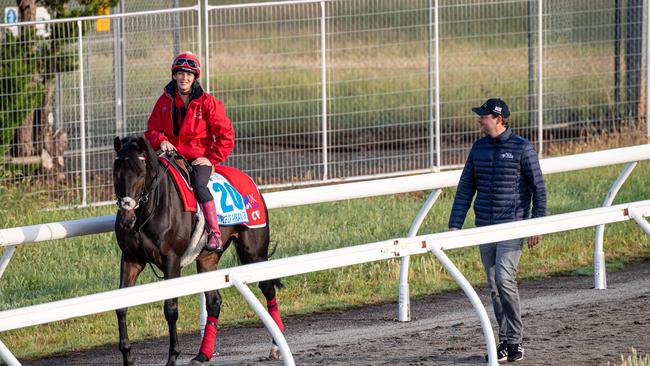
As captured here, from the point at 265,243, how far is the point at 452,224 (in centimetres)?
139

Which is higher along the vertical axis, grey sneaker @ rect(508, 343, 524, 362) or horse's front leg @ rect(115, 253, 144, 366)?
horse's front leg @ rect(115, 253, 144, 366)

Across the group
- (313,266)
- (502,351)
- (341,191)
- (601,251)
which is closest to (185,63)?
(341,191)

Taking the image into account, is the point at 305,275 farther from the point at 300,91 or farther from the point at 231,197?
the point at 300,91

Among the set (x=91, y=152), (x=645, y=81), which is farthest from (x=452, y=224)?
(x=645, y=81)

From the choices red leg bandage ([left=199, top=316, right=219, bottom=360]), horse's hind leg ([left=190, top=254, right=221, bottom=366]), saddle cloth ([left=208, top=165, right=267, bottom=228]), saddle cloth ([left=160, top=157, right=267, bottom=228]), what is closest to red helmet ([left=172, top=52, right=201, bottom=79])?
saddle cloth ([left=160, top=157, right=267, bottom=228])

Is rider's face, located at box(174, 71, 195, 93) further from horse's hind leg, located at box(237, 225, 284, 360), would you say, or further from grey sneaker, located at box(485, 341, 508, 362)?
grey sneaker, located at box(485, 341, 508, 362)

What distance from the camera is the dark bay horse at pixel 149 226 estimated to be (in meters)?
8.67

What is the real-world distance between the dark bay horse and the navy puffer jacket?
1.78 m

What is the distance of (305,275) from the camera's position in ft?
40.3

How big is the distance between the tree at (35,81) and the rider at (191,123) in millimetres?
5762

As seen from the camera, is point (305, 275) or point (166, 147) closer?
point (166, 147)

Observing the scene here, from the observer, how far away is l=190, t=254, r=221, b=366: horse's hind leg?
354 inches

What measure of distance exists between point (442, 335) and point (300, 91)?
28.2 feet

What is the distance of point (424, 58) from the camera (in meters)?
26.9
